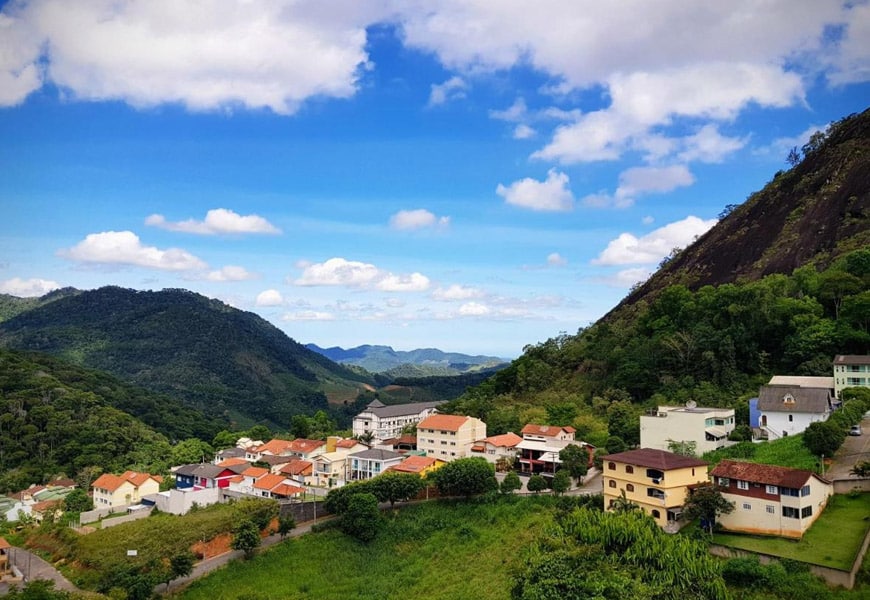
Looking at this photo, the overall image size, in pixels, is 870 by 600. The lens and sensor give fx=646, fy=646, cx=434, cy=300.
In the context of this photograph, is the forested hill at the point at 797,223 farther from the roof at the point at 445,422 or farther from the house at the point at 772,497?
the house at the point at 772,497

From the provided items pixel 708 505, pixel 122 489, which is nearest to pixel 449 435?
pixel 122 489

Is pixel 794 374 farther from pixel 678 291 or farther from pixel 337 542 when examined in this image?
pixel 337 542

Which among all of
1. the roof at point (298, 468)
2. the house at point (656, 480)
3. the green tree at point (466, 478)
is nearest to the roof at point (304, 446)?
the roof at point (298, 468)

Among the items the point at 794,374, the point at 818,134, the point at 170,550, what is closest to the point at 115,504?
the point at 170,550

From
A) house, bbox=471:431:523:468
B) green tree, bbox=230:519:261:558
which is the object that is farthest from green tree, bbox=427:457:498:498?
green tree, bbox=230:519:261:558

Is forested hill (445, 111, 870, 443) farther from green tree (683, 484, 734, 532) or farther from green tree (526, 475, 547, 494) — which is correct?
green tree (683, 484, 734, 532)

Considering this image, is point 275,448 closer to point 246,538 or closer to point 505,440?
point 505,440
